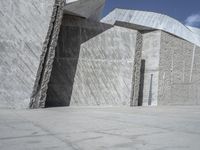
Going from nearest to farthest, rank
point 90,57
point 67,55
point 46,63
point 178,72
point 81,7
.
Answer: point 46,63 → point 81,7 → point 67,55 → point 90,57 → point 178,72

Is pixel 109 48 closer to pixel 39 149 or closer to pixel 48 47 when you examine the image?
pixel 48 47

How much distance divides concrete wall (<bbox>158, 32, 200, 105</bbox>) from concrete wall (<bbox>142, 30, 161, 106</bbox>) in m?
0.24

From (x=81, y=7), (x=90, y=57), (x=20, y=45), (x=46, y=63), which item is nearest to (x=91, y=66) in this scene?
(x=90, y=57)

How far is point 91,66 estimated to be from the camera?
1074 cm

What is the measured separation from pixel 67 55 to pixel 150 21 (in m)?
6.35

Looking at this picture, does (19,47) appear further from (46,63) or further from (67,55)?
(67,55)

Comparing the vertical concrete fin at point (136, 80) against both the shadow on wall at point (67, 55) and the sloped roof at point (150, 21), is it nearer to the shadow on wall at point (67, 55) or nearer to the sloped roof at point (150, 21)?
the shadow on wall at point (67, 55)

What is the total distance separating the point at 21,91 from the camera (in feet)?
23.1

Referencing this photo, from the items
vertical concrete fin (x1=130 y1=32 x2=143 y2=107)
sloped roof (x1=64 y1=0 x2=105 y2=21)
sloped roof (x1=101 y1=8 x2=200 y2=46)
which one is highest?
sloped roof (x1=101 y1=8 x2=200 y2=46)

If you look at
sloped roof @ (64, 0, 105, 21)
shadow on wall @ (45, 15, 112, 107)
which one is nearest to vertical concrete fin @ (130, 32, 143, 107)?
shadow on wall @ (45, 15, 112, 107)

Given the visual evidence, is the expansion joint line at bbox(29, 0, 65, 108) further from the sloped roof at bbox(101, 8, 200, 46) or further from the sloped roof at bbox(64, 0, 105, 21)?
the sloped roof at bbox(101, 8, 200, 46)

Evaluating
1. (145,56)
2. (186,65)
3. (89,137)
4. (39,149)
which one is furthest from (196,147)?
(186,65)

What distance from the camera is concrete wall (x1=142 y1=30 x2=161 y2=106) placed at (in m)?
12.9

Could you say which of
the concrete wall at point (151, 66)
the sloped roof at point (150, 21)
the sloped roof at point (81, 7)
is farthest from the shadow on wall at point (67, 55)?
the sloped roof at point (150, 21)
